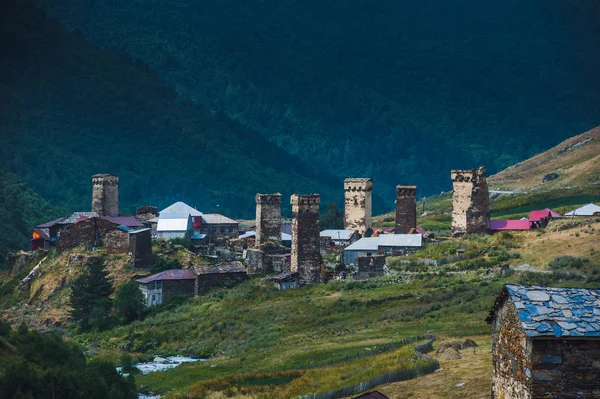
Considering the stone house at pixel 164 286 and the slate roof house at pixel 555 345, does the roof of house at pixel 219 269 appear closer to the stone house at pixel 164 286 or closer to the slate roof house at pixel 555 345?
the stone house at pixel 164 286

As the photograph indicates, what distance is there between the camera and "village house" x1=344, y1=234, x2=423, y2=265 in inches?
3078

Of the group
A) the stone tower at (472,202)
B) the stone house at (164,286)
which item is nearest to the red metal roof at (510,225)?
the stone tower at (472,202)

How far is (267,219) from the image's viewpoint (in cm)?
8412

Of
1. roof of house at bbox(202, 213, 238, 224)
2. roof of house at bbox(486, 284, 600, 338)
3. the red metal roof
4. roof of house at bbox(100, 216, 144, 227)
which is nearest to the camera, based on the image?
roof of house at bbox(486, 284, 600, 338)

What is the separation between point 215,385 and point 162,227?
44.2 metres

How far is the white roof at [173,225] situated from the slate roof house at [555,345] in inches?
2601

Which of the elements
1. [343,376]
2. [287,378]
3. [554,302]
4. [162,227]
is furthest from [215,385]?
[162,227]

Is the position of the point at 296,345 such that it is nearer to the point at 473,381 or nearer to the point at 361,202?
the point at 473,381

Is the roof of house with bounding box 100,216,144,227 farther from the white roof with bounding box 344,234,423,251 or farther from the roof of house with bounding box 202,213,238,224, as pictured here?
the white roof with bounding box 344,234,423,251

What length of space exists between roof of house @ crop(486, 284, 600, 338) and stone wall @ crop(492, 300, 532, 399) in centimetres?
31

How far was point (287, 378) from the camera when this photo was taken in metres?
44.6

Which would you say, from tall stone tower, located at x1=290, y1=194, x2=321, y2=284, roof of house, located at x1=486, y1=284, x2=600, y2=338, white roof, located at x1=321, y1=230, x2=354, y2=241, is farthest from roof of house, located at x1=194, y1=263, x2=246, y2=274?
roof of house, located at x1=486, y1=284, x2=600, y2=338

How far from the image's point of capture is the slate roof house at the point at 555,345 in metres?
22.2

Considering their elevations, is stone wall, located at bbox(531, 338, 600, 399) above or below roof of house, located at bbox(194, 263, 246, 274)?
below
